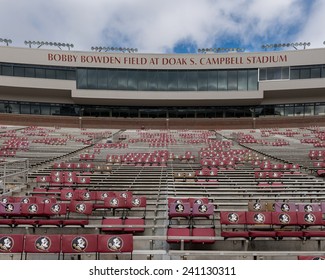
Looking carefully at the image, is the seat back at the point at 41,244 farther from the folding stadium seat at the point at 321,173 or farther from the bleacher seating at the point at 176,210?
the folding stadium seat at the point at 321,173

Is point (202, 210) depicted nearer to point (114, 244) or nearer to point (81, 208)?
point (114, 244)

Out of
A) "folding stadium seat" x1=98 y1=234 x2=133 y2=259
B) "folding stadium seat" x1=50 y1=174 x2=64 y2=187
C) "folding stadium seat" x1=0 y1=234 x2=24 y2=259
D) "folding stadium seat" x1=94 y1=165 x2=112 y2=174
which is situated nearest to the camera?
"folding stadium seat" x1=0 y1=234 x2=24 y2=259

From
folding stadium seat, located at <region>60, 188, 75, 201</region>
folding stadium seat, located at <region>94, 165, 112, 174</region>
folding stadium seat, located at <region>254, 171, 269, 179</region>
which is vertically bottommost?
folding stadium seat, located at <region>60, 188, 75, 201</region>

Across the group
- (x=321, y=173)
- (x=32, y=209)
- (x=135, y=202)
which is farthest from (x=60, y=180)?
(x=321, y=173)

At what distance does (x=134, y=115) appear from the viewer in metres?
49.1

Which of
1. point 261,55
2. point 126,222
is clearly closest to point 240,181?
point 126,222

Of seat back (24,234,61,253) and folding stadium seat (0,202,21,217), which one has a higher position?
folding stadium seat (0,202,21,217)

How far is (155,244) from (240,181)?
22.0 ft

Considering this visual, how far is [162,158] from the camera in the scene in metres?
19.2

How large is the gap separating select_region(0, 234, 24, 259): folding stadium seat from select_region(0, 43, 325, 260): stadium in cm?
2

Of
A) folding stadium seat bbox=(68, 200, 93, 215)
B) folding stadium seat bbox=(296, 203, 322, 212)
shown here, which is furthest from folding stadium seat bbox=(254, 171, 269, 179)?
folding stadium seat bbox=(68, 200, 93, 215)

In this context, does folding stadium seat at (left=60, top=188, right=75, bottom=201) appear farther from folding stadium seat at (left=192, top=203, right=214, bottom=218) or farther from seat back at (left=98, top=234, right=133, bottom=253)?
folding stadium seat at (left=192, top=203, right=214, bottom=218)

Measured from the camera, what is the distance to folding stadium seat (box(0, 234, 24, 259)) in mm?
6152
